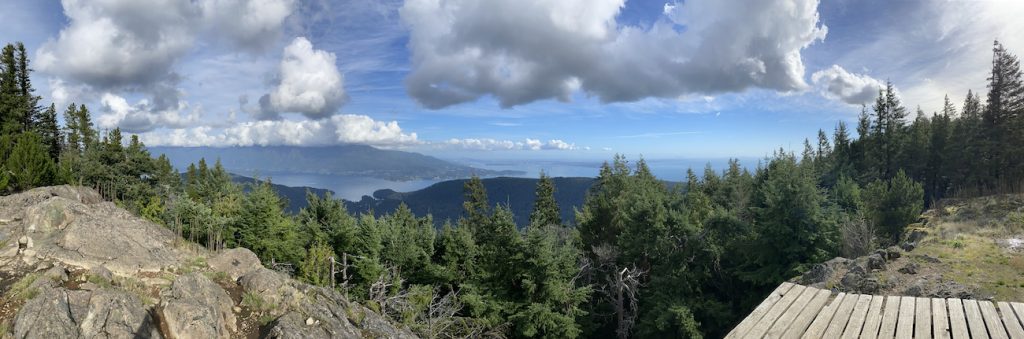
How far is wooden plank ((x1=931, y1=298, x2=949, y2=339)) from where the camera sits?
5.25 m

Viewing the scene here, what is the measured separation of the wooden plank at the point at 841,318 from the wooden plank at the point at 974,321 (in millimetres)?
1129

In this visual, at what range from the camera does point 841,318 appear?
575 cm

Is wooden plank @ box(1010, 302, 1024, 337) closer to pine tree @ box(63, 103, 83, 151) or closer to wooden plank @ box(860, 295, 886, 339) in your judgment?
wooden plank @ box(860, 295, 886, 339)

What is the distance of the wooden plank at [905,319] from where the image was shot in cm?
527

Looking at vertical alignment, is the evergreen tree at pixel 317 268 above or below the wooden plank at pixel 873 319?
below

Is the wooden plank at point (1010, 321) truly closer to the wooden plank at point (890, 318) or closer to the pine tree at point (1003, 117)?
the wooden plank at point (890, 318)

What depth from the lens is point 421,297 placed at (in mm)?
24844

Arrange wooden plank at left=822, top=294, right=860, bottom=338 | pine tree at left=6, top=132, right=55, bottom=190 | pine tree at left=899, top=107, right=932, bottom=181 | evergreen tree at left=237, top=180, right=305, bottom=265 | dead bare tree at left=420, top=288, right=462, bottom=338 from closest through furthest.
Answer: wooden plank at left=822, top=294, right=860, bottom=338 → dead bare tree at left=420, top=288, right=462, bottom=338 → pine tree at left=6, top=132, right=55, bottom=190 → evergreen tree at left=237, top=180, right=305, bottom=265 → pine tree at left=899, top=107, right=932, bottom=181

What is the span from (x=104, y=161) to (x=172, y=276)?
155 ft

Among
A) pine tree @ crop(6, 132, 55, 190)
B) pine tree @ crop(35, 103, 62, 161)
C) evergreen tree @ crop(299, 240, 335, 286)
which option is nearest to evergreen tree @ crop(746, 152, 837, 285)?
evergreen tree @ crop(299, 240, 335, 286)

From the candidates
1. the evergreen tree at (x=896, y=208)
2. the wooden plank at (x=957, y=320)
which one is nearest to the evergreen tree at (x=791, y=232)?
the evergreen tree at (x=896, y=208)

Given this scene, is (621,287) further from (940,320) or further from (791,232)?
(940,320)

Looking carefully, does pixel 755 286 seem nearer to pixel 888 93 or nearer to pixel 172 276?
pixel 172 276

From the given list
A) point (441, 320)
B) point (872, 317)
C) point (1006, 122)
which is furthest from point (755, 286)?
point (1006, 122)
